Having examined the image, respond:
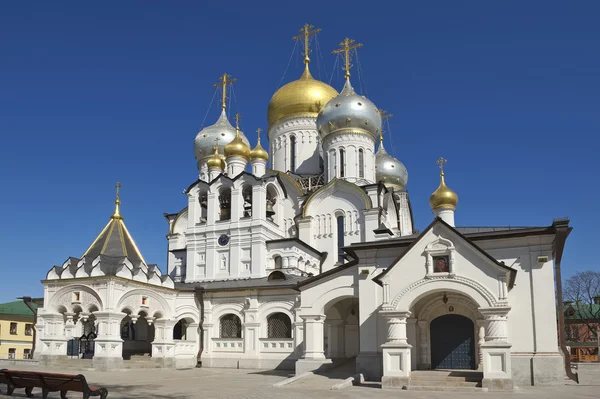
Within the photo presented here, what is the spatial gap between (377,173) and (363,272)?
769 inches

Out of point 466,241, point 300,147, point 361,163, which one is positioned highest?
point 300,147

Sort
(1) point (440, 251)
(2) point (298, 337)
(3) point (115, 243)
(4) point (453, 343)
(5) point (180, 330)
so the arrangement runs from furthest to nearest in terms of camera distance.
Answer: (5) point (180, 330), (3) point (115, 243), (2) point (298, 337), (4) point (453, 343), (1) point (440, 251)

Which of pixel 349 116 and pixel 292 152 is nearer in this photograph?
pixel 349 116

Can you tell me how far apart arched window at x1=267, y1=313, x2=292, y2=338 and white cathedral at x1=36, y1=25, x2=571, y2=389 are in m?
0.06

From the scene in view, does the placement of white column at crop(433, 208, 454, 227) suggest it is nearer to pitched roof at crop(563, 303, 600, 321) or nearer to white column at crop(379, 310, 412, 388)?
white column at crop(379, 310, 412, 388)

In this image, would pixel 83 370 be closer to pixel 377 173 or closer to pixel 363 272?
pixel 363 272

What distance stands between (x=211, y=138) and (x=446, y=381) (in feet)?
77.6

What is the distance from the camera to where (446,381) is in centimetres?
1408

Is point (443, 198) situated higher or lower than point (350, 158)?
lower

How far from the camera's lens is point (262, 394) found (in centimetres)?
1282

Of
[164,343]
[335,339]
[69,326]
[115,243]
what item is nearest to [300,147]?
[115,243]

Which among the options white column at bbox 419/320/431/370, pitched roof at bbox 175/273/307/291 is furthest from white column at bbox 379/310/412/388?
pitched roof at bbox 175/273/307/291

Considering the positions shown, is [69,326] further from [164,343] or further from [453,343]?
[453,343]

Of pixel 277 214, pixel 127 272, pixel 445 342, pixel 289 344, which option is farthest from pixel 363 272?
pixel 277 214
